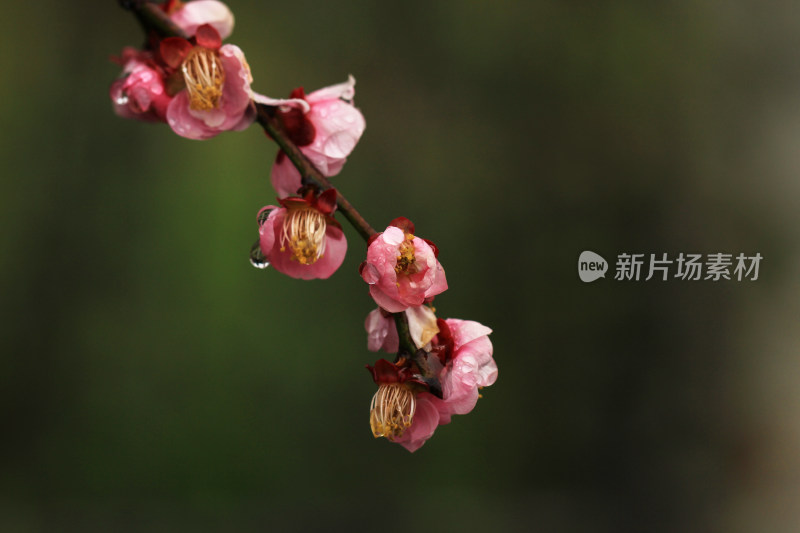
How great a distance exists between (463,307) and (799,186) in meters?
0.91

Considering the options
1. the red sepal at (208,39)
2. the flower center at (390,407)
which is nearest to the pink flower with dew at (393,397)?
the flower center at (390,407)

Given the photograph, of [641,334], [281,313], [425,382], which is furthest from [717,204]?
[425,382]

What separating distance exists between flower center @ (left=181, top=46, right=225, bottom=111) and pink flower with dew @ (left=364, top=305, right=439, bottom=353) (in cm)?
16

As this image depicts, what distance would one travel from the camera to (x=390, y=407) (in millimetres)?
378

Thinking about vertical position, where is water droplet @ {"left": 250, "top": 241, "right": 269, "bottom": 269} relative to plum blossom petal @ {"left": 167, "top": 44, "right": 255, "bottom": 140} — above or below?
below

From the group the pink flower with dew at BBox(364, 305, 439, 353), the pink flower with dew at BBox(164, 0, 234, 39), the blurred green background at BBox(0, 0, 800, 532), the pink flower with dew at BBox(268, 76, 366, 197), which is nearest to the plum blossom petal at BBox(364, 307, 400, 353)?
the pink flower with dew at BBox(364, 305, 439, 353)

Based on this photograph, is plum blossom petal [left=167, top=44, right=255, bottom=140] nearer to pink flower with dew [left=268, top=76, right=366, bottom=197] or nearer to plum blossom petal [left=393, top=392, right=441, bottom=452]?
pink flower with dew [left=268, top=76, right=366, bottom=197]

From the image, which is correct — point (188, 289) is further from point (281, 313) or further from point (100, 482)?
point (100, 482)

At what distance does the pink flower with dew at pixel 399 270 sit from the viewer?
35cm

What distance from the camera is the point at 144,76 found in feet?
1.40

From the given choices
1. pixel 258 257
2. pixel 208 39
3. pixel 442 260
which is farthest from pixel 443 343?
pixel 442 260

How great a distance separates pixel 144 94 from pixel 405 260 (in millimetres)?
210

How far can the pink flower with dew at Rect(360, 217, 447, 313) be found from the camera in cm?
35

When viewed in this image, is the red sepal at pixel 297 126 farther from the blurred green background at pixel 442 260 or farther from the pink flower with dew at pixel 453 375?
the blurred green background at pixel 442 260
